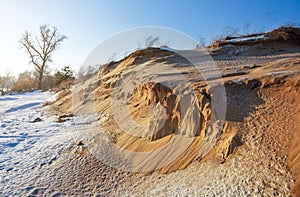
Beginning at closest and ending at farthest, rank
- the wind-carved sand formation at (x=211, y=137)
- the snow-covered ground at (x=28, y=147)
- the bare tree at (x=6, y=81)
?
the wind-carved sand formation at (x=211, y=137) → the snow-covered ground at (x=28, y=147) → the bare tree at (x=6, y=81)

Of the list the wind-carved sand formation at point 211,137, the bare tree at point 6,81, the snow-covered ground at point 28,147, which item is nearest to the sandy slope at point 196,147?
the wind-carved sand formation at point 211,137

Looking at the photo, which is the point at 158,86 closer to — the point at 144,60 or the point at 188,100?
the point at 188,100

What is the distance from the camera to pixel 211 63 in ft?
23.4

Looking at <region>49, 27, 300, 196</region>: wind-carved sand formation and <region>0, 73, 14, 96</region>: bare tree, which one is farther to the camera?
<region>0, 73, 14, 96</region>: bare tree

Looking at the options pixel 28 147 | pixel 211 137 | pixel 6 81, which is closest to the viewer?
pixel 211 137

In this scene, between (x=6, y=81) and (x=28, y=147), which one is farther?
(x=6, y=81)

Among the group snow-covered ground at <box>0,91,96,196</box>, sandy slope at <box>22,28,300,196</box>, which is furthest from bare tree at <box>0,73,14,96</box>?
sandy slope at <box>22,28,300,196</box>

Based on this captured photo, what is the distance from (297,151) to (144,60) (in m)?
7.50

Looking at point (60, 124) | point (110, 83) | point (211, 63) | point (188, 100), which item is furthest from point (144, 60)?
point (188, 100)

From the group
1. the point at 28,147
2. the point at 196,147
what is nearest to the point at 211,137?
the point at 196,147

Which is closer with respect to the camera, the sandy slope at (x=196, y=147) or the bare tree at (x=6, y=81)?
the sandy slope at (x=196, y=147)

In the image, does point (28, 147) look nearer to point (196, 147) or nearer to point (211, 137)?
point (196, 147)

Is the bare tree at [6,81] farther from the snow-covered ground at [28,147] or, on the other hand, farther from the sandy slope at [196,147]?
the sandy slope at [196,147]

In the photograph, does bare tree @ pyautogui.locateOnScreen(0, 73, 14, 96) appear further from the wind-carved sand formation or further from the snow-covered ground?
the wind-carved sand formation
